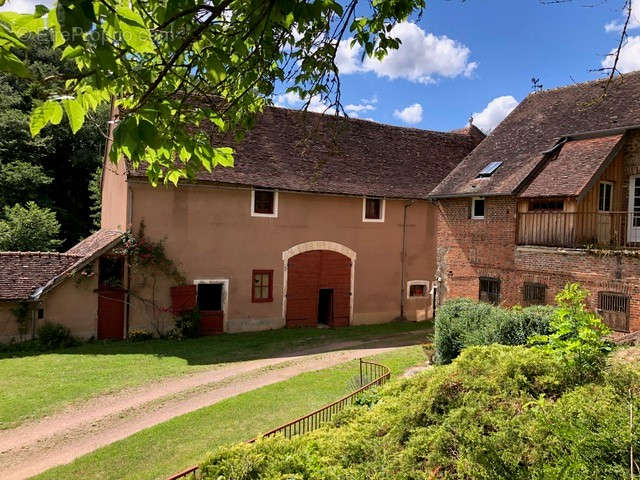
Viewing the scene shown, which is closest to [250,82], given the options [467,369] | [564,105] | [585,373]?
[467,369]

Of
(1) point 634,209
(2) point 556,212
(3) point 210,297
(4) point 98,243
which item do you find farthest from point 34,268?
(1) point 634,209

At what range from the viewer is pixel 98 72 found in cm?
245

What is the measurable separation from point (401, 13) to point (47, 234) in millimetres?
28782

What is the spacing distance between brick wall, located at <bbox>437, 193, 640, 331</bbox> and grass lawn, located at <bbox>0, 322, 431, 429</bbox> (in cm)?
517

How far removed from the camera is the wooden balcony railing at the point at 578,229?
549 inches

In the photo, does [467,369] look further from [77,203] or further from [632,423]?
[77,203]

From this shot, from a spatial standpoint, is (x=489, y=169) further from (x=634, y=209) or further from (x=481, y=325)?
(x=481, y=325)

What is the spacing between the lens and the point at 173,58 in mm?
2906

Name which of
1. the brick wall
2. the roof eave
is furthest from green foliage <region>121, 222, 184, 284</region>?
the brick wall

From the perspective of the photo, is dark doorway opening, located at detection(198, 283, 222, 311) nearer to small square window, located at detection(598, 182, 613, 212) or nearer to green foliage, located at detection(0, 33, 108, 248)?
green foliage, located at detection(0, 33, 108, 248)

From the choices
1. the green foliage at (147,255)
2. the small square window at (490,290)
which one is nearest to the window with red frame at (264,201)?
the green foliage at (147,255)

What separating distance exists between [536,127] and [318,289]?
39.9ft

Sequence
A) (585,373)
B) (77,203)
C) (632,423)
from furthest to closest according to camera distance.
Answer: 1. (77,203)
2. (585,373)
3. (632,423)

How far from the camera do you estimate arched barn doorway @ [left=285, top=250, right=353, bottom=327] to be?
69.8ft
